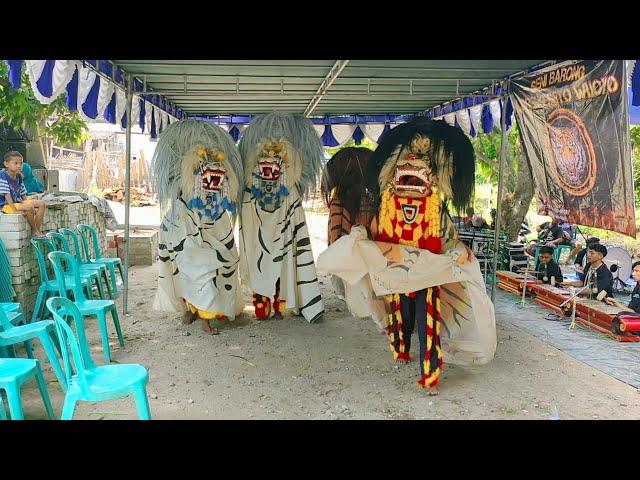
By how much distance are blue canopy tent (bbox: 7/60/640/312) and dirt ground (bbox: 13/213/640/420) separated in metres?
1.47

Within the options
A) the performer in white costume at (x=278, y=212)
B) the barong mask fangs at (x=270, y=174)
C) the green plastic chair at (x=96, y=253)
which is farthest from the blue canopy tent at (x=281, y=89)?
the green plastic chair at (x=96, y=253)

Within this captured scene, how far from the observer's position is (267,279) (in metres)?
5.51

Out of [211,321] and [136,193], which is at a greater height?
[136,193]

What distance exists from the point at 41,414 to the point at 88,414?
0.27 metres

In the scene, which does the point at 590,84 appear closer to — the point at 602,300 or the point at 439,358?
the point at 439,358

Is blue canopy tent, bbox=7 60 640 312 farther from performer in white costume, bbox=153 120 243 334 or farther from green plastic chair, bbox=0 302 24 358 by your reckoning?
green plastic chair, bbox=0 302 24 358

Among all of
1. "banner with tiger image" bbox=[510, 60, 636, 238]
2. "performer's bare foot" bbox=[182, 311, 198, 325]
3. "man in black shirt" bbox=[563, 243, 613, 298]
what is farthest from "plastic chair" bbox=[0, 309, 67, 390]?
"man in black shirt" bbox=[563, 243, 613, 298]

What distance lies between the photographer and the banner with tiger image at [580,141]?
377cm

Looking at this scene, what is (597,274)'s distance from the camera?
589 cm

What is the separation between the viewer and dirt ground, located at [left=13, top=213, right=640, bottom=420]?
353 cm

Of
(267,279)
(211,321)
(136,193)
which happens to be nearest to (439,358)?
(267,279)

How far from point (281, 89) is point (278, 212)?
122cm

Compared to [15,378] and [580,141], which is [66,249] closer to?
[15,378]

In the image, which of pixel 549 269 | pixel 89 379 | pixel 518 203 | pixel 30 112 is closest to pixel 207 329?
pixel 89 379
